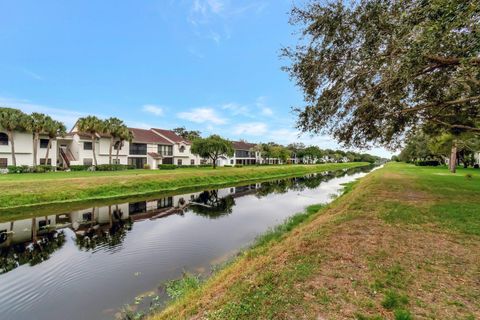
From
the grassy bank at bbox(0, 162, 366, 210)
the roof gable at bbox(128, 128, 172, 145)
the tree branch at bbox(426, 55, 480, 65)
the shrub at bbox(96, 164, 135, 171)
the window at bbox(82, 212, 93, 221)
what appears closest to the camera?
the tree branch at bbox(426, 55, 480, 65)

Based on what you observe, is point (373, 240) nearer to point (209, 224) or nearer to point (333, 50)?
point (333, 50)

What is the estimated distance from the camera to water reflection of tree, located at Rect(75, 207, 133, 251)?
11852 millimetres

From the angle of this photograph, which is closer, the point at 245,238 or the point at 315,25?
the point at 315,25

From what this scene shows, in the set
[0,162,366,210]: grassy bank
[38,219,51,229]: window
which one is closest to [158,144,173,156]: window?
[0,162,366,210]: grassy bank

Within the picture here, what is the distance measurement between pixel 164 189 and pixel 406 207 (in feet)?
76.7

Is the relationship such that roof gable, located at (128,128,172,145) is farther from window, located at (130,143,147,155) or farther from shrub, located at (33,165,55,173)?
shrub, located at (33,165,55,173)

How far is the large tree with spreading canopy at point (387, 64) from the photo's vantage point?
A: 7188 mm

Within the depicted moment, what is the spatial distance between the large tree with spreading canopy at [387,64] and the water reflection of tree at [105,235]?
1092 cm

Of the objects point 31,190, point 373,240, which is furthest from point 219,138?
point 373,240

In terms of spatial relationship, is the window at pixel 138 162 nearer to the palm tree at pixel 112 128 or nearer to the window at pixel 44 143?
the palm tree at pixel 112 128

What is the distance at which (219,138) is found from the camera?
2311 inches

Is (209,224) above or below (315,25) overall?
below

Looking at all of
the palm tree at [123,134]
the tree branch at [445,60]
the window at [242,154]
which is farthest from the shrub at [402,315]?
the window at [242,154]

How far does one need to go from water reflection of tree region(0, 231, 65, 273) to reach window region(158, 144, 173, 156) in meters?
48.3
